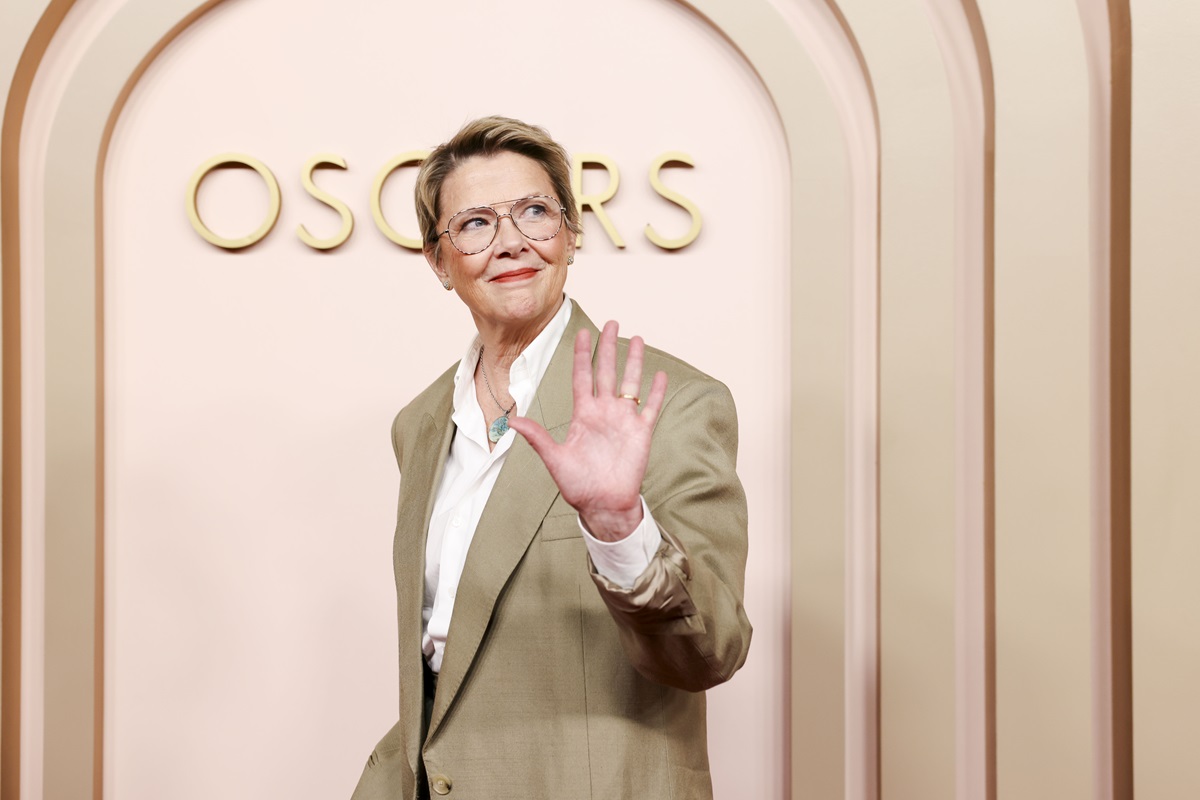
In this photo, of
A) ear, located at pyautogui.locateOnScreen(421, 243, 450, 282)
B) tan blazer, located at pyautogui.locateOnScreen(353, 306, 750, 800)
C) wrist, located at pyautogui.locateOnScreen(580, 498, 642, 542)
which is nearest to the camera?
wrist, located at pyautogui.locateOnScreen(580, 498, 642, 542)

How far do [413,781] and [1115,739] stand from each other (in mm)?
1574

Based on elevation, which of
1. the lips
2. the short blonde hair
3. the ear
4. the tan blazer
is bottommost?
the tan blazer

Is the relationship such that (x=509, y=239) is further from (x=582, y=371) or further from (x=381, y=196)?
(x=381, y=196)

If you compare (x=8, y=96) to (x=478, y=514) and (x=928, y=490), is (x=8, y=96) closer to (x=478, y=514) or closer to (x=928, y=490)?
(x=478, y=514)

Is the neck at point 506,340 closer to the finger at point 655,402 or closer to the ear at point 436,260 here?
the ear at point 436,260

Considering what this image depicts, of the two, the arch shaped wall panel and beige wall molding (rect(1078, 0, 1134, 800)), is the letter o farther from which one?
beige wall molding (rect(1078, 0, 1134, 800))

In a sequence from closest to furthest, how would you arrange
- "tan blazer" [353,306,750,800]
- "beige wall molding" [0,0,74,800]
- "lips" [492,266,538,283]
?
"tan blazer" [353,306,750,800]
"lips" [492,266,538,283]
"beige wall molding" [0,0,74,800]

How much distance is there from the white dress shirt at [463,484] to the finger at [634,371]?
0.34 m

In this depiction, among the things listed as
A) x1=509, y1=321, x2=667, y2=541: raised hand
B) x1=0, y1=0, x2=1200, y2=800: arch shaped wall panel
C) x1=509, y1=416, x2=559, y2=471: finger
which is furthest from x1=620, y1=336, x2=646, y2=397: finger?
x1=0, y1=0, x2=1200, y2=800: arch shaped wall panel

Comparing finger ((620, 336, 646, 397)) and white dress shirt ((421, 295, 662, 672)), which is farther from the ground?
finger ((620, 336, 646, 397))

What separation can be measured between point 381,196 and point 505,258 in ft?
3.76

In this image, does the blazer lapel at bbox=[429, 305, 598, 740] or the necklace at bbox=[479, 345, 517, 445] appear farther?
the necklace at bbox=[479, 345, 517, 445]

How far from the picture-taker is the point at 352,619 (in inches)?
106

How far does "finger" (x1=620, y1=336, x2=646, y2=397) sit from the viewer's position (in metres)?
1.28
